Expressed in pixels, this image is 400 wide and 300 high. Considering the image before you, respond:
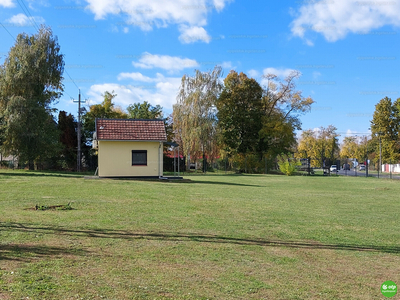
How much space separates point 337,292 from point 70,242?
4421mm

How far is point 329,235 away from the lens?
8258mm

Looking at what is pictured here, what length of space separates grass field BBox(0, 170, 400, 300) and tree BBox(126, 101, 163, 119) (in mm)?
44723

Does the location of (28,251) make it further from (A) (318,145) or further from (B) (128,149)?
(A) (318,145)

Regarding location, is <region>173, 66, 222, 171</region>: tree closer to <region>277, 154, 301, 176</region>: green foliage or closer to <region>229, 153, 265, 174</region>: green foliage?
<region>229, 153, 265, 174</region>: green foliage

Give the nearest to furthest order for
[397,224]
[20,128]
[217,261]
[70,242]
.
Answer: [217,261]
[70,242]
[397,224]
[20,128]

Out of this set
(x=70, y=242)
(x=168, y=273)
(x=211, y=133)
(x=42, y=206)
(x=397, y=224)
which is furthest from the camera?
(x=211, y=133)

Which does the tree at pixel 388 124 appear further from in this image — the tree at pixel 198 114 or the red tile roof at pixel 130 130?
the red tile roof at pixel 130 130

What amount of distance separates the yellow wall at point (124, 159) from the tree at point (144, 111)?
28.3 m

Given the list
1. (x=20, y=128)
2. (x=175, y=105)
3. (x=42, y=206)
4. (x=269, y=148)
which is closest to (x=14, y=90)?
(x=20, y=128)

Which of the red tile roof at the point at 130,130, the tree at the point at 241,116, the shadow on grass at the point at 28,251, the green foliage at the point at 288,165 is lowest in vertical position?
the shadow on grass at the point at 28,251

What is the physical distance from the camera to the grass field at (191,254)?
460 centimetres

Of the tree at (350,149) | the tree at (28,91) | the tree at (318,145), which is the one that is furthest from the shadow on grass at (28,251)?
the tree at (350,149)

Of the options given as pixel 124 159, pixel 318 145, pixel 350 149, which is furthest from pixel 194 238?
pixel 350 149

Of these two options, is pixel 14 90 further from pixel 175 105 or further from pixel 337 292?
pixel 337 292
